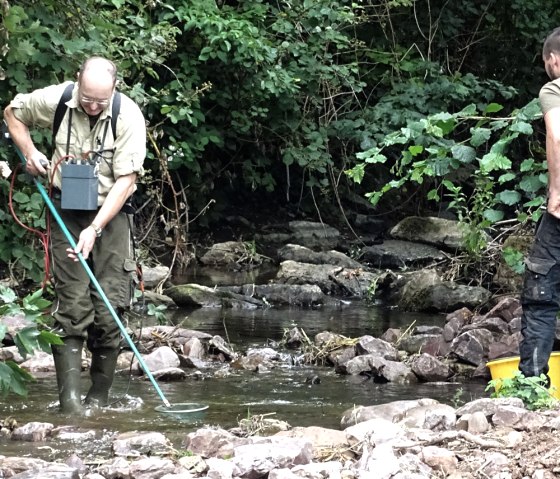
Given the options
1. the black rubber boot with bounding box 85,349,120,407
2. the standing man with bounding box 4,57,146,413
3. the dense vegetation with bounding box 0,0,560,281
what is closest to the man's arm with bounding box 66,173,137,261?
the standing man with bounding box 4,57,146,413

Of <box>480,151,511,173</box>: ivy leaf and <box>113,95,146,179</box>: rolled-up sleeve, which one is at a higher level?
<box>113,95,146,179</box>: rolled-up sleeve

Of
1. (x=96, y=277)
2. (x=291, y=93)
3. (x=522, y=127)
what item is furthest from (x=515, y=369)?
(x=291, y=93)

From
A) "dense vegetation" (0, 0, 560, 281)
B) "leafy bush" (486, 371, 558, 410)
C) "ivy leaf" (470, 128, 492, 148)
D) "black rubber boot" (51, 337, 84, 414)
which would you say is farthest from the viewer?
"dense vegetation" (0, 0, 560, 281)

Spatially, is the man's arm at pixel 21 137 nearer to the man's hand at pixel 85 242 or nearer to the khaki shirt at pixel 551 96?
the man's hand at pixel 85 242

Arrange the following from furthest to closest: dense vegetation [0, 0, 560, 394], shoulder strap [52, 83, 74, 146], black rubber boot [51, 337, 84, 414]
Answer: dense vegetation [0, 0, 560, 394], black rubber boot [51, 337, 84, 414], shoulder strap [52, 83, 74, 146]

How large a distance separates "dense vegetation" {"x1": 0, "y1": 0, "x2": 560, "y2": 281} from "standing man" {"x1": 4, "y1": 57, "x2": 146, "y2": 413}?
1758 mm

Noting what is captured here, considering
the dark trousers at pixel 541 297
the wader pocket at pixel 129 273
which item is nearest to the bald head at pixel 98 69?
the wader pocket at pixel 129 273

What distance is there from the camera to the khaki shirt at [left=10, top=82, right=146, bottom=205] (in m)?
4.98

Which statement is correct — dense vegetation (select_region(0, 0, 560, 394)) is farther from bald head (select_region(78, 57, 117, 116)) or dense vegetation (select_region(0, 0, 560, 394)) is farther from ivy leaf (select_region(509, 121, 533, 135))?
bald head (select_region(78, 57, 117, 116))

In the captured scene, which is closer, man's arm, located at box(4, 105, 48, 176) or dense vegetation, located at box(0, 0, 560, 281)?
man's arm, located at box(4, 105, 48, 176)

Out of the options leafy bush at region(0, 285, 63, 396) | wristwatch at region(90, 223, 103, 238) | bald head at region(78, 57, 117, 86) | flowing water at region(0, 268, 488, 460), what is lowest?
flowing water at region(0, 268, 488, 460)

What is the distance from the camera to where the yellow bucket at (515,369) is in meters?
5.18

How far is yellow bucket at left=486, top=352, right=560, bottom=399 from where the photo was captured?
17.0 feet

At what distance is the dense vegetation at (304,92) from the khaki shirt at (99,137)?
5.88ft
